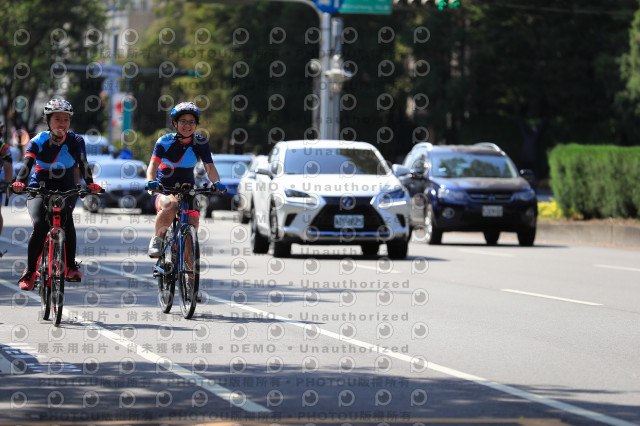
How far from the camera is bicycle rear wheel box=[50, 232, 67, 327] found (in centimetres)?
1136

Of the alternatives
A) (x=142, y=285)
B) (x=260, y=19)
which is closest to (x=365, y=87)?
(x=260, y=19)

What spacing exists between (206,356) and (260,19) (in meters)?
65.9

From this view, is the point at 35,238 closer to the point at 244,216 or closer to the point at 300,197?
the point at 300,197

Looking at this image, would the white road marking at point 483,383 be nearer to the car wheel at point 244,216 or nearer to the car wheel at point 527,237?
the car wheel at point 527,237

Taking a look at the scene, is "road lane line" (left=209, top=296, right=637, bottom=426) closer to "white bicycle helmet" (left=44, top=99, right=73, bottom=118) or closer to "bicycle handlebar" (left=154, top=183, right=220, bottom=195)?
"bicycle handlebar" (left=154, top=183, right=220, bottom=195)

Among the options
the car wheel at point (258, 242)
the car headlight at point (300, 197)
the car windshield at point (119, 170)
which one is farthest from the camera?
the car windshield at point (119, 170)

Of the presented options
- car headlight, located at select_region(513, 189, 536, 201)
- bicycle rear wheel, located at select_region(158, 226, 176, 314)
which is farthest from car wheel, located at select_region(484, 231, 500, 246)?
bicycle rear wheel, located at select_region(158, 226, 176, 314)

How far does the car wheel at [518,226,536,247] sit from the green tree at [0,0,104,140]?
33616 mm

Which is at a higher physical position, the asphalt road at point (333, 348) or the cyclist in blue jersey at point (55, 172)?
the cyclist in blue jersey at point (55, 172)

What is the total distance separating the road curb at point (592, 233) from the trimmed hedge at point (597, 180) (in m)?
0.69

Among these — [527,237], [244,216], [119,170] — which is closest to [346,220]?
[527,237]

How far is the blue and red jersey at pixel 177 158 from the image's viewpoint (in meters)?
12.2

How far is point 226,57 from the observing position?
246ft

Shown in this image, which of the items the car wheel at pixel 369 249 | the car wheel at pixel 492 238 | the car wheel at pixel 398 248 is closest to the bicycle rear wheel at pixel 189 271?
the car wheel at pixel 398 248
